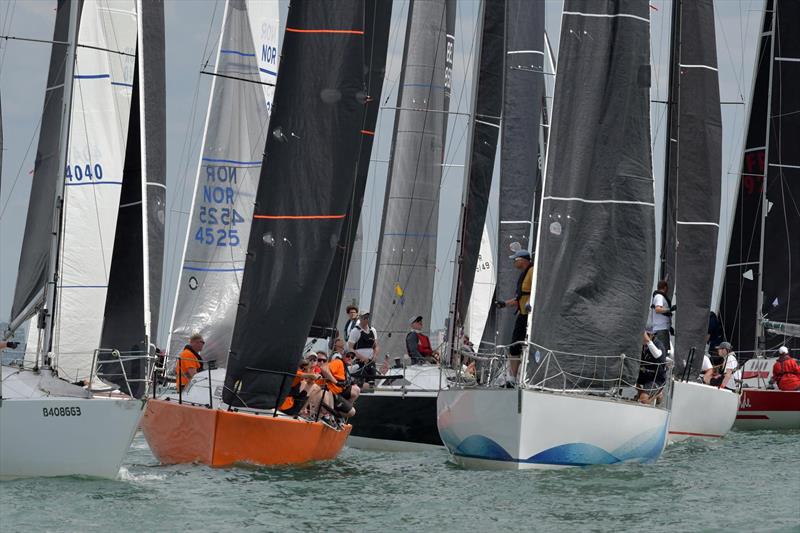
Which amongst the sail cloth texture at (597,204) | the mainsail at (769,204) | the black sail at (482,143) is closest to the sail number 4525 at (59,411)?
the sail cloth texture at (597,204)

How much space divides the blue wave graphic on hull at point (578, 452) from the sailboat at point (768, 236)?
9.16 meters

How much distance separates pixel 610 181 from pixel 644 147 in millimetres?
699

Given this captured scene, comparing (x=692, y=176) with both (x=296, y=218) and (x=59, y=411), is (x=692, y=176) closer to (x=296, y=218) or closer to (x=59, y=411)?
(x=296, y=218)

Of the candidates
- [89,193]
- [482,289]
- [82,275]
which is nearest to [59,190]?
[82,275]

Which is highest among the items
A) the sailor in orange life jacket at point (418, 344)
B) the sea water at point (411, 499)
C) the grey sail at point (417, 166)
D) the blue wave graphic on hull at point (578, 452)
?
the grey sail at point (417, 166)

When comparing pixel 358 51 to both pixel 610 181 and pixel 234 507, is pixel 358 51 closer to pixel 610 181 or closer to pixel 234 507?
pixel 610 181

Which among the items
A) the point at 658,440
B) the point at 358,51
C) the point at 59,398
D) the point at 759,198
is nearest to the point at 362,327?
the point at 358,51

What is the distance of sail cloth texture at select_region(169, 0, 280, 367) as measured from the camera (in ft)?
86.7

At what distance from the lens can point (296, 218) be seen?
751 inches

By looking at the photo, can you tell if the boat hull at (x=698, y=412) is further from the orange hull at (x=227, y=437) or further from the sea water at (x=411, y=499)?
the orange hull at (x=227, y=437)

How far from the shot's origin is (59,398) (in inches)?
619

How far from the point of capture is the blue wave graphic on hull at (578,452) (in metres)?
16.7

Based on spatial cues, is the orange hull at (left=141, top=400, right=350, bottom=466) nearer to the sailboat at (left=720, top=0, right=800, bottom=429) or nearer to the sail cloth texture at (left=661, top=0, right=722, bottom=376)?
the sail cloth texture at (left=661, top=0, right=722, bottom=376)

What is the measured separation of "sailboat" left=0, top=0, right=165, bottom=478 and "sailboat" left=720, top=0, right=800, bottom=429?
13203 mm
